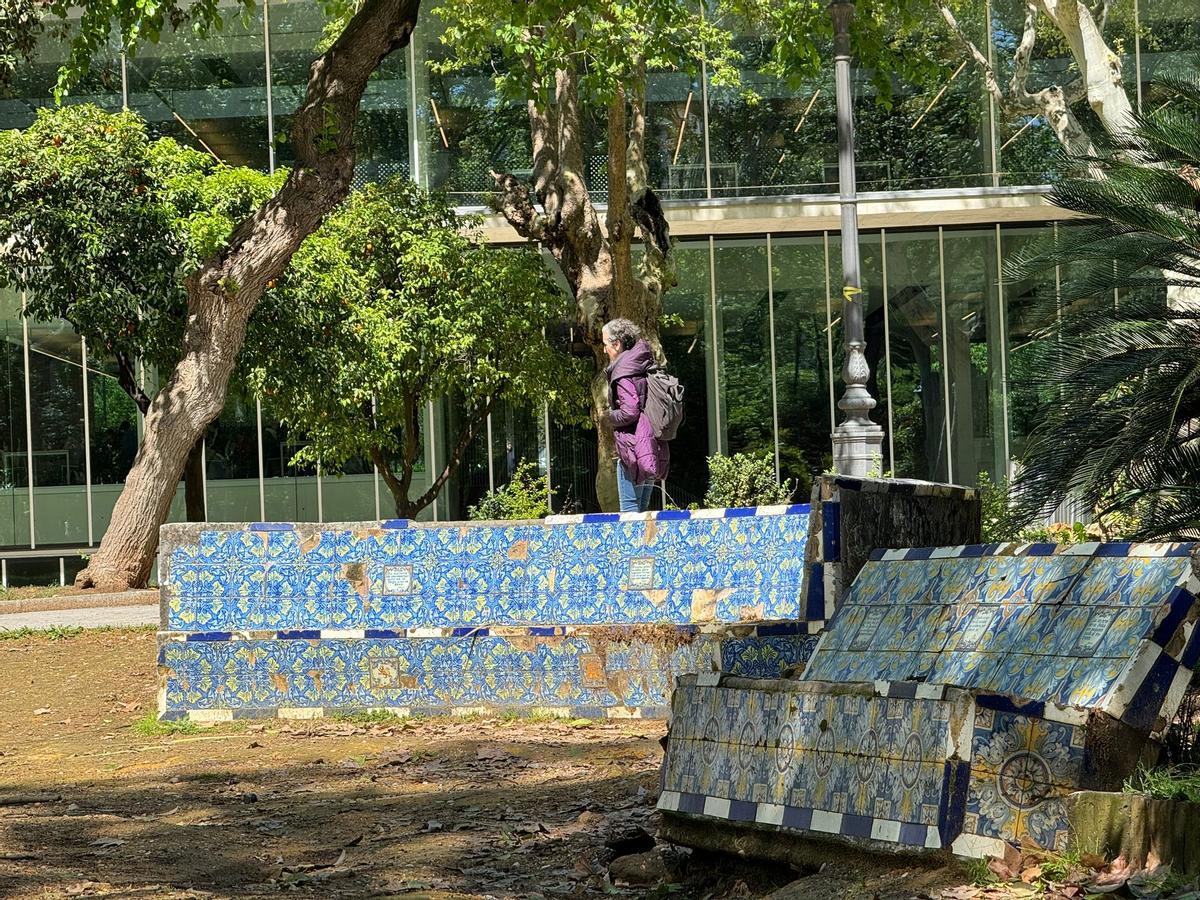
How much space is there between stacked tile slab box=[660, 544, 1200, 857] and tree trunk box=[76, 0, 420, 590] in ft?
31.4

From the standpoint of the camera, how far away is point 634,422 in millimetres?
9758

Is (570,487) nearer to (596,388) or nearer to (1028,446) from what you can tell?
(596,388)

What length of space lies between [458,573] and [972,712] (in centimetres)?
462

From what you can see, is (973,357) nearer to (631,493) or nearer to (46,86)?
(46,86)

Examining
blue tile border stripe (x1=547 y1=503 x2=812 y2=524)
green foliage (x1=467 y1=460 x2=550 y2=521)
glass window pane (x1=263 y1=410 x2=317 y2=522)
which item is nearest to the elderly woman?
blue tile border stripe (x1=547 y1=503 x2=812 y2=524)

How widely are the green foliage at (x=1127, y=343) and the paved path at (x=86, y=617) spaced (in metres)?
7.52

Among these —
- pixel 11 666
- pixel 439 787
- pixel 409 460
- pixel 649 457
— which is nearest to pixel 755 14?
pixel 409 460

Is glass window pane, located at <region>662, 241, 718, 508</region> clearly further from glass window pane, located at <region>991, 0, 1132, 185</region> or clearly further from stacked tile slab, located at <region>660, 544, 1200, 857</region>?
A: stacked tile slab, located at <region>660, 544, 1200, 857</region>

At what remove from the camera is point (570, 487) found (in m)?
23.1

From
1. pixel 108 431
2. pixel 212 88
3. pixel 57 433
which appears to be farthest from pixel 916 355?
pixel 57 433

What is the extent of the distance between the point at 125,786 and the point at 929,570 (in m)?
3.64

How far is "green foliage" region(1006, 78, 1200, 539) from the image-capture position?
8664 mm

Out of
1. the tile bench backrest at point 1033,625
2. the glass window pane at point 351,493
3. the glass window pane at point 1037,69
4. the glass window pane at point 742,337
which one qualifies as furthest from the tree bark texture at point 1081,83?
the glass window pane at point 351,493

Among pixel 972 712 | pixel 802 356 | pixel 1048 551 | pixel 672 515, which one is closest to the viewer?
pixel 972 712
